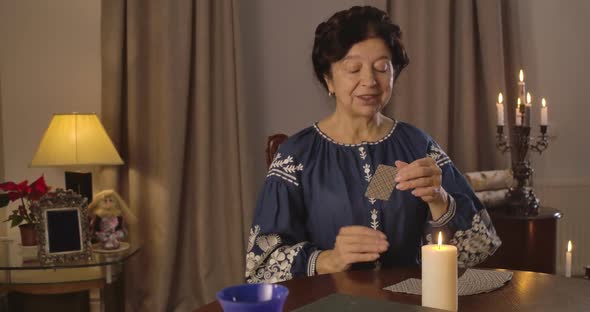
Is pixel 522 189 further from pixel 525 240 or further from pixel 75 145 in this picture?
pixel 75 145

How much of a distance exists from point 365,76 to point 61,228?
1374mm

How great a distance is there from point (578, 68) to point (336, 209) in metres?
2.65

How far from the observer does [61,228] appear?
2537 mm

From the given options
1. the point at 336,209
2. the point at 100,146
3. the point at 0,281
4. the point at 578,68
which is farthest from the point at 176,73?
the point at 578,68

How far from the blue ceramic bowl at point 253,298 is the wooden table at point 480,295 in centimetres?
33

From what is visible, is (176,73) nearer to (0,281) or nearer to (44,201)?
(44,201)

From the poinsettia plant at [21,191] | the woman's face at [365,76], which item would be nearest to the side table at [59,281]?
the poinsettia plant at [21,191]

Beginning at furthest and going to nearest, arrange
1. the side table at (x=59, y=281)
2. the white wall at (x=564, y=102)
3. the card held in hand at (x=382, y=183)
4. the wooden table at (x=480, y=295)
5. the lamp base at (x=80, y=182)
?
the white wall at (x=564, y=102) → the lamp base at (x=80, y=182) → the side table at (x=59, y=281) → the card held in hand at (x=382, y=183) → the wooden table at (x=480, y=295)

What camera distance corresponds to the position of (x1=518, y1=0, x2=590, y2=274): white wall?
149 inches

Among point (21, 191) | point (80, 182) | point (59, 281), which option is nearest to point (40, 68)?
point (80, 182)

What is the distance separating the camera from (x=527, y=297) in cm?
119

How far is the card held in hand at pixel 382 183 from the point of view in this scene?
1.54m

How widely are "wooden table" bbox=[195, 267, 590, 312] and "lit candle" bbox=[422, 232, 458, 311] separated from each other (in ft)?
0.42

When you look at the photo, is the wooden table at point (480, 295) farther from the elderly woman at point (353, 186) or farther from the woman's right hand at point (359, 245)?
the elderly woman at point (353, 186)
